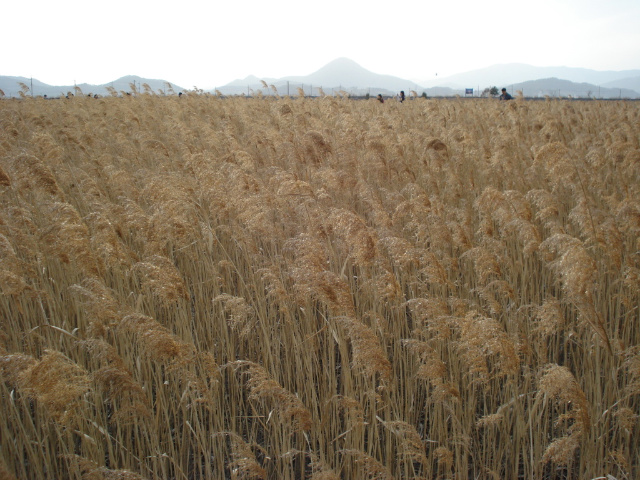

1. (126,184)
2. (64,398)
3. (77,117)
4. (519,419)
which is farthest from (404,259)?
(77,117)

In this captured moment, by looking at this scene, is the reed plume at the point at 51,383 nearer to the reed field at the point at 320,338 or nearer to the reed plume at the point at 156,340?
the reed field at the point at 320,338

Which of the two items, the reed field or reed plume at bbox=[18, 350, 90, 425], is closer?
reed plume at bbox=[18, 350, 90, 425]

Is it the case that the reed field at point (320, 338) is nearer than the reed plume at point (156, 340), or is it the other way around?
the reed plume at point (156, 340)

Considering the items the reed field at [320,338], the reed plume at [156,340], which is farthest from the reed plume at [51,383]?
the reed plume at [156,340]

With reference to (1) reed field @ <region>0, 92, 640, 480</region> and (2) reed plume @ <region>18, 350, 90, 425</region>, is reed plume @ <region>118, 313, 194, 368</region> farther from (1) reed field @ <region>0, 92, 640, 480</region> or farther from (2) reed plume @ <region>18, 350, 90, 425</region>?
(2) reed plume @ <region>18, 350, 90, 425</region>

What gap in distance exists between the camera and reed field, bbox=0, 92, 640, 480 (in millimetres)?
1851

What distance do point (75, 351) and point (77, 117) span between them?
7.74 meters

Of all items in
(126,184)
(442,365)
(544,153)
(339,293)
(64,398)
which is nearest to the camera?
(64,398)

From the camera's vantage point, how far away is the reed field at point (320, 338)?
1851 millimetres

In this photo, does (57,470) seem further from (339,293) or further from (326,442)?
(339,293)

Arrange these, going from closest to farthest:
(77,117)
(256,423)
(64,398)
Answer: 1. (64,398)
2. (256,423)
3. (77,117)

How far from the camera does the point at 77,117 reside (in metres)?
9.15

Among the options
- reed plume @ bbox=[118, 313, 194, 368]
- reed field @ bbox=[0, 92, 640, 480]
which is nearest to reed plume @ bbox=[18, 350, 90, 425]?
reed field @ bbox=[0, 92, 640, 480]

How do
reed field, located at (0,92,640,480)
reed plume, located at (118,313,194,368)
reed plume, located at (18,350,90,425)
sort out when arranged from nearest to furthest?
1. reed plume, located at (18,350,90,425)
2. reed plume, located at (118,313,194,368)
3. reed field, located at (0,92,640,480)
